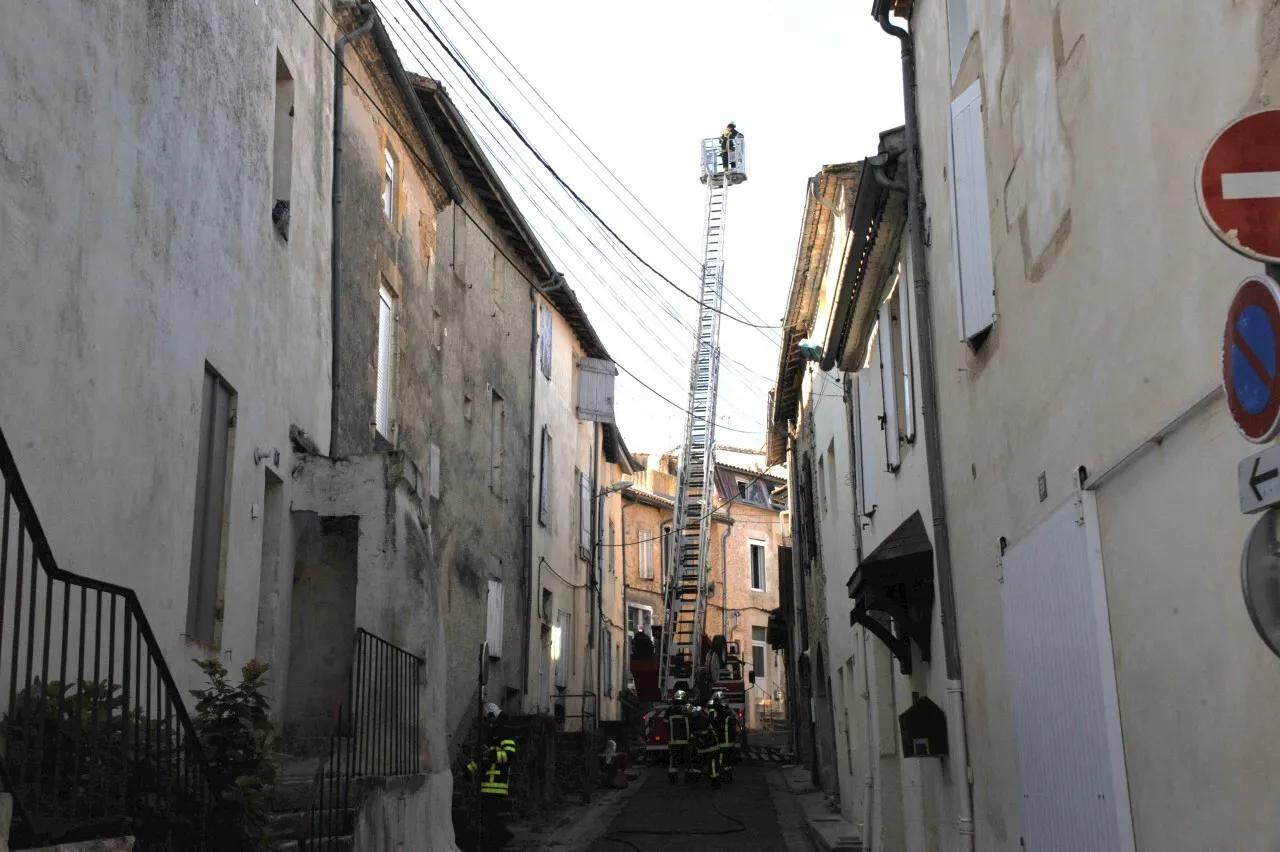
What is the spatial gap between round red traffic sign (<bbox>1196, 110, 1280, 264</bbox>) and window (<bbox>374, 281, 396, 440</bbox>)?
1200 centimetres

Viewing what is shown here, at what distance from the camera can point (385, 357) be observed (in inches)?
595

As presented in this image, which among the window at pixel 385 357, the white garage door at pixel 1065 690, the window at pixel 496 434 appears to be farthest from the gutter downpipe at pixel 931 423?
the window at pixel 496 434

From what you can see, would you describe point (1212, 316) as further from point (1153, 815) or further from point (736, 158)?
point (736, 158)

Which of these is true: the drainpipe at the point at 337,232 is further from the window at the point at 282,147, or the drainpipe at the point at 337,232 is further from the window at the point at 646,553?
the window at the point at 646,553

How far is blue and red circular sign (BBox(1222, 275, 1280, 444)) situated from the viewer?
3287 millimetres

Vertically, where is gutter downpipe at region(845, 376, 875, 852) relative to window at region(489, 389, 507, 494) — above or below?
below

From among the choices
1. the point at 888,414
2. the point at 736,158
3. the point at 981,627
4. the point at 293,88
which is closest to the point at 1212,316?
the point at 981,627

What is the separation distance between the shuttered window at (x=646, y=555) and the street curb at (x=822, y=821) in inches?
626

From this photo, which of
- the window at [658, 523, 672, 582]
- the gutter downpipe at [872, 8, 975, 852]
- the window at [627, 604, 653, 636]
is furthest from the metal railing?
the window at [658, 523, 672, 582]

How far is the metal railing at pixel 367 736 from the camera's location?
884cm

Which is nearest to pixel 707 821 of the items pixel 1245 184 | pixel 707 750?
pixel 707 750

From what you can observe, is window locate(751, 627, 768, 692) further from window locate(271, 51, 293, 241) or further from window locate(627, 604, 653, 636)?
window locate(271, 51, 293, 241)

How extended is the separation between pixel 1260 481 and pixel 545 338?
2292cm

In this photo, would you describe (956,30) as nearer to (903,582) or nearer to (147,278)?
(903,582)
